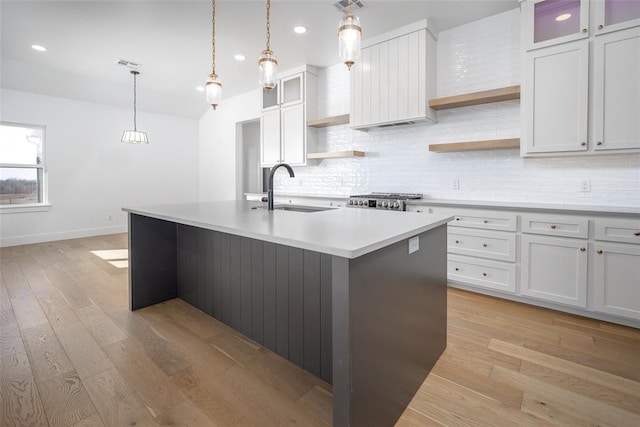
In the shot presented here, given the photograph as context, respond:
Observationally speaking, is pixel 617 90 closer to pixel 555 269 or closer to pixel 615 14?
pixel 615 14

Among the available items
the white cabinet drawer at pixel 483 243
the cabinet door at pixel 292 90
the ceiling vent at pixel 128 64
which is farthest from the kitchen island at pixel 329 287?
the ceiling vent at pixel 128 64

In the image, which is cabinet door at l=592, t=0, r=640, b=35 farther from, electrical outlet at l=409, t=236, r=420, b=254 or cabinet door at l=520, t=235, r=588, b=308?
electrical outlet at l=409, t=236, r=420, b=254

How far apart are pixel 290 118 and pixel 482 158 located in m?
2.73

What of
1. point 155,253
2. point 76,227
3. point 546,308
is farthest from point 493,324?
point 76,227

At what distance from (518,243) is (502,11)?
2.30 metres

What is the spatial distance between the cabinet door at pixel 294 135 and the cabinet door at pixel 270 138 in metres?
0.12

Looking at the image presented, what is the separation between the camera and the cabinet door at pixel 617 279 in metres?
2.26

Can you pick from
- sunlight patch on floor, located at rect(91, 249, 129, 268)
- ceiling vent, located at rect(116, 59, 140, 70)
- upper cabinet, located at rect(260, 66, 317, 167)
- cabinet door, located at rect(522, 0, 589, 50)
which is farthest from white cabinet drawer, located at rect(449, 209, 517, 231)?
ceiling vent, located at rect(116, 59, 140, 70)

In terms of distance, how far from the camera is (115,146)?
6219mm

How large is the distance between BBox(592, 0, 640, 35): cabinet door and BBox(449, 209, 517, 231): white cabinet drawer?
1550mm

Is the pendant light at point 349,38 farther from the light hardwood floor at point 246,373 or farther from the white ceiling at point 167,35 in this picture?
the light hardwood floor at point 246,373

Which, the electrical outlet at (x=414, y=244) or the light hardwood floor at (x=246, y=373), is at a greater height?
the electrical outlet at (x=414, y=244)

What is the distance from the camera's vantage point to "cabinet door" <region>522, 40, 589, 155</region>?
2547 millimetres

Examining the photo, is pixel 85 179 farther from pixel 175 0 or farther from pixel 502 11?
pixel 502 11
